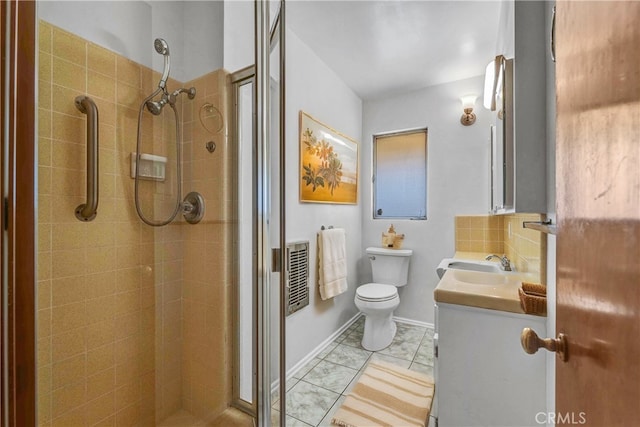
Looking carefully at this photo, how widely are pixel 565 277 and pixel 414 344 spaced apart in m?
2.12

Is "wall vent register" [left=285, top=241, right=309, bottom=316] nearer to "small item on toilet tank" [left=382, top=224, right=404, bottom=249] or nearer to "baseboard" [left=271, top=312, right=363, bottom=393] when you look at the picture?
"baseboard" [left=271, top=312, right=363, bottom=393]

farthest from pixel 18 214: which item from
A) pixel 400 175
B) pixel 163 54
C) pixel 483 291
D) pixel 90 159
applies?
pixel 400 175

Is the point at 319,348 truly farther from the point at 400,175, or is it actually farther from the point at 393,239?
the point at 400,175

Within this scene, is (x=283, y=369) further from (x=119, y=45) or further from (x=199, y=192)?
(x=119, y=45)

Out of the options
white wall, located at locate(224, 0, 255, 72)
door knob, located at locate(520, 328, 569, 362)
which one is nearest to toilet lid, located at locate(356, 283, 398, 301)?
door knob, located at locate(520, 328, 569, 362)

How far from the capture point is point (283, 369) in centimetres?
112

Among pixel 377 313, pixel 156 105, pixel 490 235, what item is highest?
pixel 156 105

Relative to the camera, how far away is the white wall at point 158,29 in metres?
1.14

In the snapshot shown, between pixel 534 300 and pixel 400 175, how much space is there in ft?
6.91

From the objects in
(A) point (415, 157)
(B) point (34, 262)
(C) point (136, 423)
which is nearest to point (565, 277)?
(B) point (34, 262)

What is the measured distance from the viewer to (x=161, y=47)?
129 cm

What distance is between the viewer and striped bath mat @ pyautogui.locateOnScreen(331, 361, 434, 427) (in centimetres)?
140

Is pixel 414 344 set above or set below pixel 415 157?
below

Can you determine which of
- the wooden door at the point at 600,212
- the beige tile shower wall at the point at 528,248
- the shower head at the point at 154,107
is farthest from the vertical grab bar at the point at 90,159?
the beige tile shower wall at the point at 528,248
